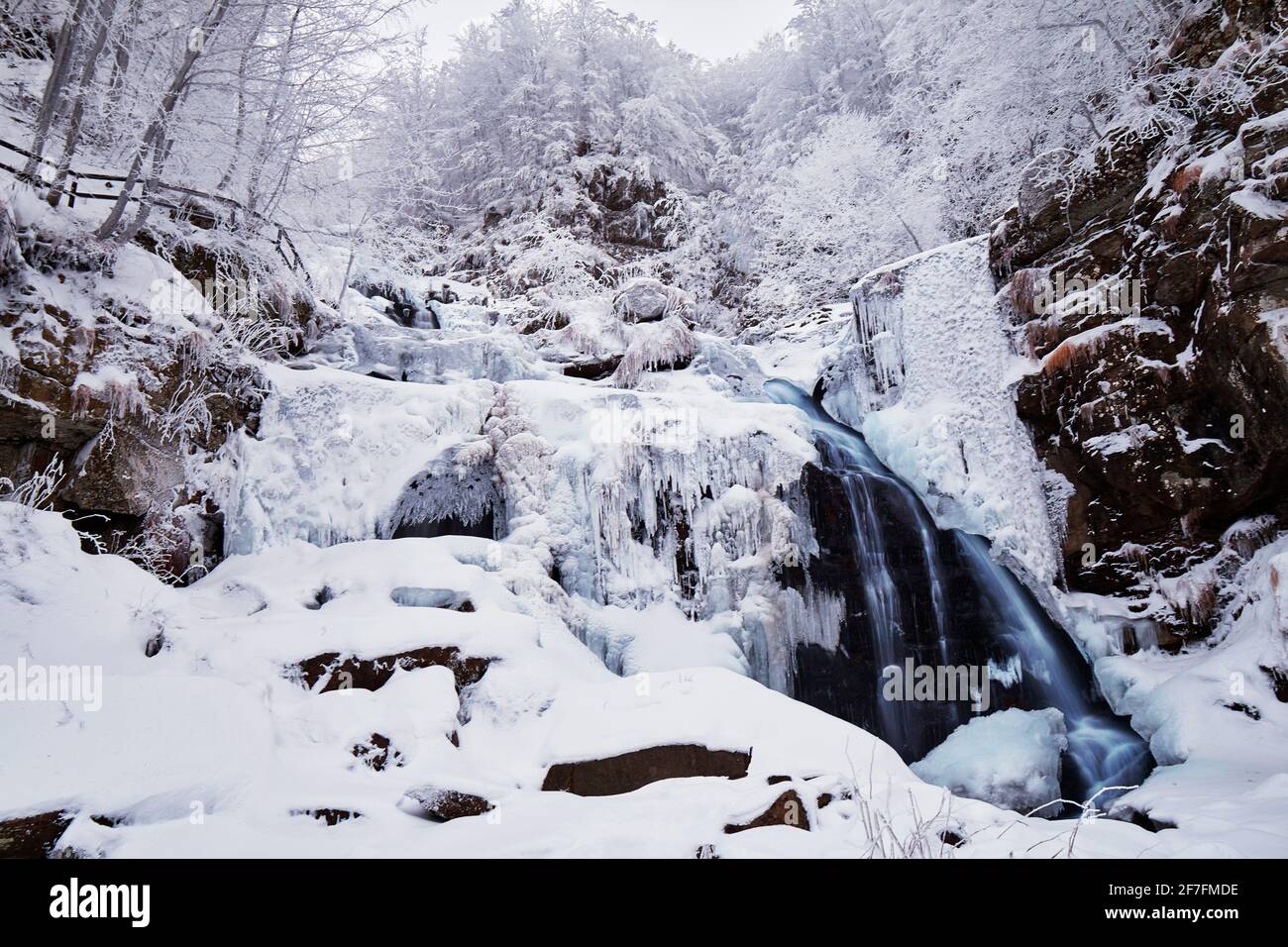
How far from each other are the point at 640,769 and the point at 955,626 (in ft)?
17.9

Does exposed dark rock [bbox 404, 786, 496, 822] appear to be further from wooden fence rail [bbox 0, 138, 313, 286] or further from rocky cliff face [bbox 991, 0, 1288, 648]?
rocky cliff face [bbox 991, 0, 1288, 648]

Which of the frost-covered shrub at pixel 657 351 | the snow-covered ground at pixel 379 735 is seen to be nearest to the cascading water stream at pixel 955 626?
the frost-covered shrub at pixel 657 351

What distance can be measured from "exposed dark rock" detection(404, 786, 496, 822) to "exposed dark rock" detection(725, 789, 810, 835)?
4.32ft

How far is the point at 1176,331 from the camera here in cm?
707

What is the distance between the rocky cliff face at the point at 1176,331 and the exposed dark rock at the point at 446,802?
23.7 ft

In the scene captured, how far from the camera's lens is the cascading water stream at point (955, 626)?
718 cm

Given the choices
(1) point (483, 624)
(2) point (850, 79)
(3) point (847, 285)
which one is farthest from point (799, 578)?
(2) point (850, 79)

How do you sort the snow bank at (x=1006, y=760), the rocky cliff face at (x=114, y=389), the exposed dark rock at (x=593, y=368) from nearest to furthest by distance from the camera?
1. the rocky cliff face at (x=114, y=389)
2. the snow bank at (x=1006, y=760)
3. the exposed dark rock at (x=593, y=368)

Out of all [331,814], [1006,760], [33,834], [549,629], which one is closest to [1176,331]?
[1006,760]

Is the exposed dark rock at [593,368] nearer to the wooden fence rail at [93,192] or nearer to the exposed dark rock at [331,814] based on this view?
the wooden fence rail at [93,192]

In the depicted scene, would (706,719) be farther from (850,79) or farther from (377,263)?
(850,79)

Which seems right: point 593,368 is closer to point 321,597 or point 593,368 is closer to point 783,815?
point 321,597
